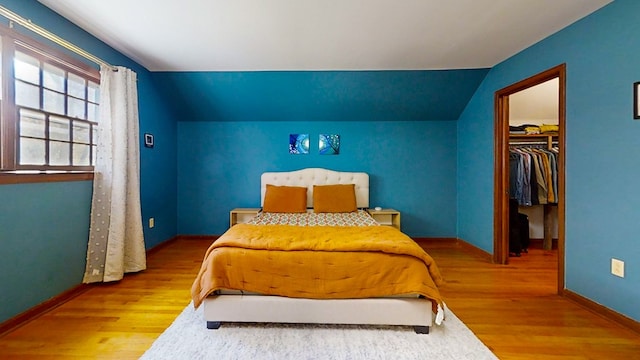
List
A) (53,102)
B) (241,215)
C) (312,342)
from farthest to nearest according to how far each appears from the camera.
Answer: (241,215) → (53,102) → (312,342)

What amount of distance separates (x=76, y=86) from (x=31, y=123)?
59cm

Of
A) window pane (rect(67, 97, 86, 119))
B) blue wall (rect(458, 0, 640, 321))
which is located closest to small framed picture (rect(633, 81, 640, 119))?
blue wall (rect(458, 0, 640, 321))

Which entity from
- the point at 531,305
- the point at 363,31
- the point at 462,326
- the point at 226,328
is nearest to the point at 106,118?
the point at 226,328

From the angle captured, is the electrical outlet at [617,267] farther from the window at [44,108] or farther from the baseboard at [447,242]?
the window at [44,108]

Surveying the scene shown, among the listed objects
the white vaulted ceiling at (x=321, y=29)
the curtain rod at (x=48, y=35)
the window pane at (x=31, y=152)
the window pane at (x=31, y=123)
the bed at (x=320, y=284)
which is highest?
the white vaulted ceiling at (x=321, y=29)

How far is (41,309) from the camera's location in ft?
7.04

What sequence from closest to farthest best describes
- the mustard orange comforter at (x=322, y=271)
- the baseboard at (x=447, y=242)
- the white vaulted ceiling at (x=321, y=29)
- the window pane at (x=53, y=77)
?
the mustard orange comforter at (x=322, y=271) < the white vaulted ceiling at (x=321, y=29) < the window pane at (x=53, y=77) < the baseboard at (x=447, y=242)

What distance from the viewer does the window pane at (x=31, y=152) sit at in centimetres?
206

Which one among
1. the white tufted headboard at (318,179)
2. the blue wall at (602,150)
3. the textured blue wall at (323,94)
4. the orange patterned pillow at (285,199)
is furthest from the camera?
the white tufted headboard at (318,179)

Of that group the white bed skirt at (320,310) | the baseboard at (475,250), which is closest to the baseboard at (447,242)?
the baseboard at (475,250)

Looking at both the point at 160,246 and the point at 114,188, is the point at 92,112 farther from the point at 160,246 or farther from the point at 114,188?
the point at 160,246

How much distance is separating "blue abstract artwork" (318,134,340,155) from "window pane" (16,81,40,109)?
3048mm

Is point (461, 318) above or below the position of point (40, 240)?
below

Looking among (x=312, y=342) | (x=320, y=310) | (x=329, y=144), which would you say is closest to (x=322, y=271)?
(x=320, y=310)
